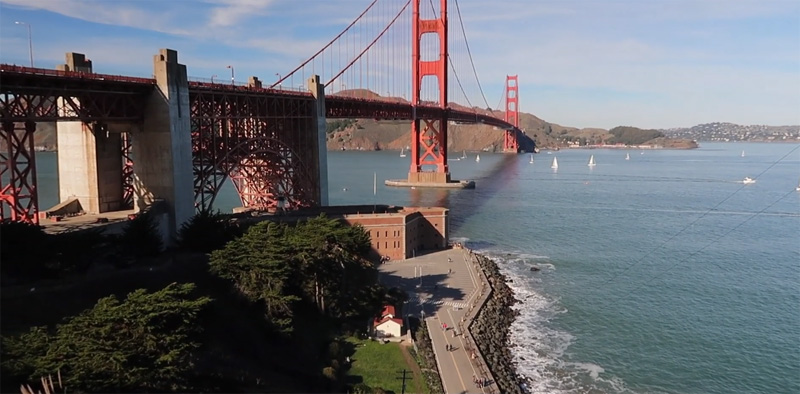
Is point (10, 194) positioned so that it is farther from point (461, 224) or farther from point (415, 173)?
point (415, 173)

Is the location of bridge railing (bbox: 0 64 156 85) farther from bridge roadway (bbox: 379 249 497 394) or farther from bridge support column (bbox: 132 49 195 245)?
bridge roadway (bbox: 379 249 497 394)

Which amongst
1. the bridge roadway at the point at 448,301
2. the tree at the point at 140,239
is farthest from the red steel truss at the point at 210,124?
the bridge roadway at the point at 448,301

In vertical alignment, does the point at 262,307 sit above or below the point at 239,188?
below

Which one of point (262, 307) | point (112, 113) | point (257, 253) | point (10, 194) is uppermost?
point (112, 113)

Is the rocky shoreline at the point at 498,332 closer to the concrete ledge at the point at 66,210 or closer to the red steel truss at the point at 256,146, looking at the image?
the red steel truss at the point at 256,146

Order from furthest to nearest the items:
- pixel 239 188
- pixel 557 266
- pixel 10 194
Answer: pixel 239 188 → pixel 557 266 → pixel 10 194

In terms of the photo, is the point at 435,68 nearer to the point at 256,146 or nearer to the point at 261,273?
the point at 256,146

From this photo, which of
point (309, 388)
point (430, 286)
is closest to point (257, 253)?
point (309, 388)

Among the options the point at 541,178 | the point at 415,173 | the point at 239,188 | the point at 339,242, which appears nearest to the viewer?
the point at 339,242
